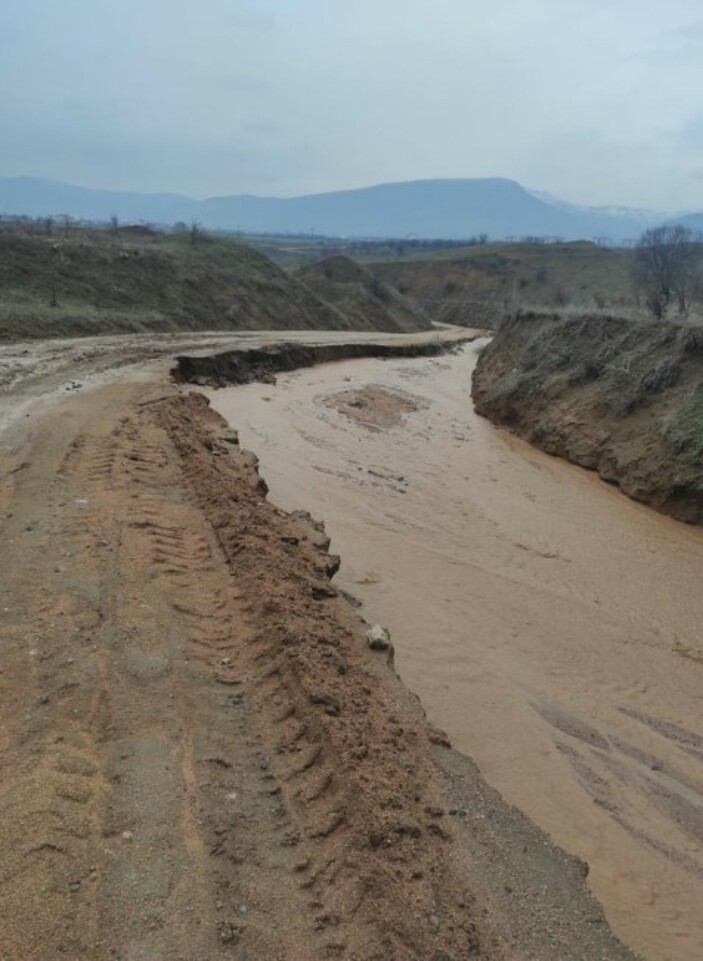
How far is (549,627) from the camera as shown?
755 cm

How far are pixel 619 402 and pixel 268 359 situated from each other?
11974mm

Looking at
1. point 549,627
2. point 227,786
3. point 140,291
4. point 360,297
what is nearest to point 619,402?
point 549,627

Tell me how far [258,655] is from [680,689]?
3942mm

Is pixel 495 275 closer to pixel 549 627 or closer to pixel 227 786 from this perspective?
pixel 549 627

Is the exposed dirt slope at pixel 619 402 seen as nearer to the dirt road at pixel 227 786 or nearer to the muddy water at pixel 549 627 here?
the muddy water at pixel 549 627

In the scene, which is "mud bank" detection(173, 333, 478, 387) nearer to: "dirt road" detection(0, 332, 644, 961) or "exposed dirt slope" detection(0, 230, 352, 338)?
"exposed dirt slope" detection(0, 230, 352, 338)

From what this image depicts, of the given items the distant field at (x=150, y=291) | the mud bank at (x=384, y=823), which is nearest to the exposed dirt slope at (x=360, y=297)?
the distant field at (x=150, y=291)

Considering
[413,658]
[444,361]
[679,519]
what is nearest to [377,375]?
[444,361]

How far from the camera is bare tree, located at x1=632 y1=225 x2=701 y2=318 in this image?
62.8ft

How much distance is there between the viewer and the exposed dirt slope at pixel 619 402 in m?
12.2

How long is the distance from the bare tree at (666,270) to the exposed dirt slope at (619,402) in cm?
219

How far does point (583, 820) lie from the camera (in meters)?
4.66

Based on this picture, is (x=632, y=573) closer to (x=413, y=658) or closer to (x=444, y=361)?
(x=413, y=658)

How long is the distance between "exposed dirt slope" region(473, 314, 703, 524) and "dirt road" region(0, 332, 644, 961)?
791 cm
